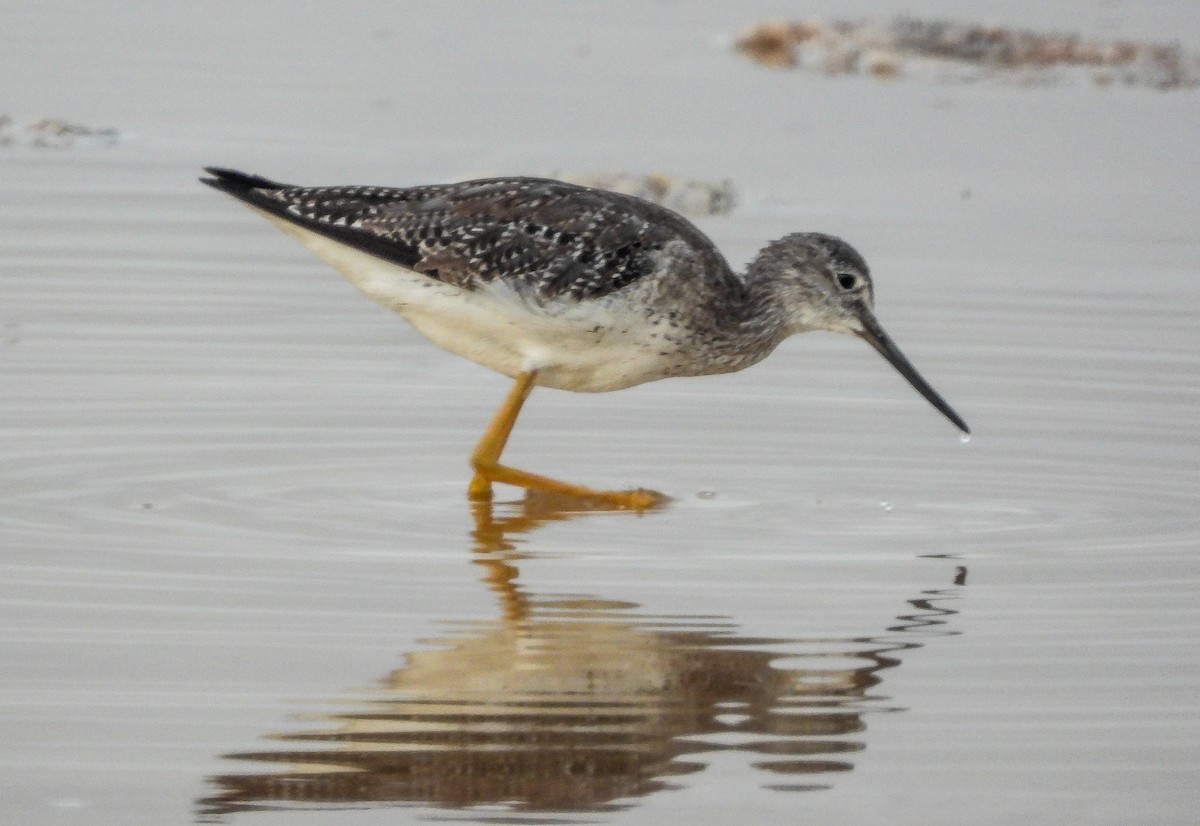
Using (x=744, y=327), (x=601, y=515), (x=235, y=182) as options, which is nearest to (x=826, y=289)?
(x=744, y=327)

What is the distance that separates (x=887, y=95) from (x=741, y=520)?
9.22m

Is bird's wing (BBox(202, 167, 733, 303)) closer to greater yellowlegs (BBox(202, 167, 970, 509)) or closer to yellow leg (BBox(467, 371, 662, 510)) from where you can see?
greater yellowlegs (BBox(202, 167, 970, 509))

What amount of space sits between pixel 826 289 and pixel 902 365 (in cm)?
42

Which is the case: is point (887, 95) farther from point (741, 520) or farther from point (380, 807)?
point (380, 807)

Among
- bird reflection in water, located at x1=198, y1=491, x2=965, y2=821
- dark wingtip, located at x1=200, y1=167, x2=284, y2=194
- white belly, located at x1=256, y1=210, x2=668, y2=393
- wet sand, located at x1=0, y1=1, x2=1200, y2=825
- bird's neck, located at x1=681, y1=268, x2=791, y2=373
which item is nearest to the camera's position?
bird reflection in water, located at x1=198, y1=491, x2=965, y2=821

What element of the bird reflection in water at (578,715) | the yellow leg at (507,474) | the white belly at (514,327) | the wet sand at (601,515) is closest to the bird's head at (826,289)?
the wet sand at (601,515)

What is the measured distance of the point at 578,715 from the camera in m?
5.59

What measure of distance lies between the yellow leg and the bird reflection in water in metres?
1.36

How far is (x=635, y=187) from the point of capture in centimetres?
1247

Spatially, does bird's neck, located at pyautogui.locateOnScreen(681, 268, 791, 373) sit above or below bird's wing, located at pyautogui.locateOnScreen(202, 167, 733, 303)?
below

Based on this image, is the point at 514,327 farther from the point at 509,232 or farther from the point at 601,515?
the point at 601,515

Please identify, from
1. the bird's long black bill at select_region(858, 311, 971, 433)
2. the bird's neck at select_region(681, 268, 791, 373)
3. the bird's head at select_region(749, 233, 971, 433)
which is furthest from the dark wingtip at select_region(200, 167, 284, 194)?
the bird's long black bill at select_region(858, 311, 971, 433)

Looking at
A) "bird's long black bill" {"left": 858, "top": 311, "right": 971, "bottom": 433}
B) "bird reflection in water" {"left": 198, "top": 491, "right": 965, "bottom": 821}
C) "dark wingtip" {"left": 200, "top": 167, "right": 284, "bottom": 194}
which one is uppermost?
"dark wingtip" {"left": 200, "top": 167, "right": 284, "bottom": 194}

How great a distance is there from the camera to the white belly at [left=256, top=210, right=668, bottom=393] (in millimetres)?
8219
